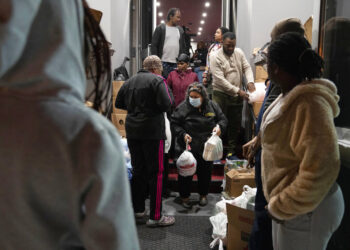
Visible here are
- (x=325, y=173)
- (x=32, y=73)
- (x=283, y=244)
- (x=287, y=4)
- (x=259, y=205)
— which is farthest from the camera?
(x=287, y=4)

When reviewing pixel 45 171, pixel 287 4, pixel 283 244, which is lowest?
pixel 283 244

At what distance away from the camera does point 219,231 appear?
2791mm

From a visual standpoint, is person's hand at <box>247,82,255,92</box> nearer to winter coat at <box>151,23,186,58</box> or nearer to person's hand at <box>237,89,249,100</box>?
person's hand at <box>237,89,249,100</box>

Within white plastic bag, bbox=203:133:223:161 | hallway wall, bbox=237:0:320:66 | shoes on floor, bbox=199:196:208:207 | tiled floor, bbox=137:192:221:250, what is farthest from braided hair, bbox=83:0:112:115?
hallway wall, bbox=237:0:320:66

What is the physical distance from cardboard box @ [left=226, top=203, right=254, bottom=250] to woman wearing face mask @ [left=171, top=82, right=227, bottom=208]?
1.31 metres

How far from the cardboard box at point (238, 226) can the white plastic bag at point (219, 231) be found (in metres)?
0.20

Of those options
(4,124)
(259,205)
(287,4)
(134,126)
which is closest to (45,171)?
(4,124)

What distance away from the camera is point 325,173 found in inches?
46.2

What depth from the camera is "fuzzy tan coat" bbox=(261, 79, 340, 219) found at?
1175mm

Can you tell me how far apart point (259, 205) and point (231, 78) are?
123 inches

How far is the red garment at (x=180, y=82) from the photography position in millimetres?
4754

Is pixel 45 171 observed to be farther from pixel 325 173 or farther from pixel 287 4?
pixel 287 4

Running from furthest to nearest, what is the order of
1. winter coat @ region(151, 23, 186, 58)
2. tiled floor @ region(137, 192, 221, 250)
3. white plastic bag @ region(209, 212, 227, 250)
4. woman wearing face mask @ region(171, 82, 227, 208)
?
winter coat @ region(151, 23, 186, 58)
woman wearing face mask @ region(171, 82, 227, 208)
tiled floor @ region(137, 192, 221, 250)
white plastic bag @ region(209, 212, 227, 250)

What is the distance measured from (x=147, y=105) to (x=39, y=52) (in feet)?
8.36
